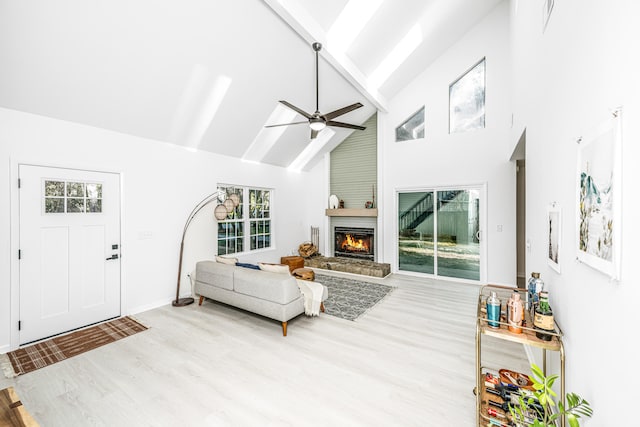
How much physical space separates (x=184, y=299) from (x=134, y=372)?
2.00 metres

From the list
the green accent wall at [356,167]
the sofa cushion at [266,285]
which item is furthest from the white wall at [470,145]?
the sofa cushion at [266,285]

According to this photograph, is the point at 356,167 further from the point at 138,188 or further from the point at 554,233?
the point at 554,233

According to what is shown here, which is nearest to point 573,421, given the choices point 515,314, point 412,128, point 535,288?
point 515,314

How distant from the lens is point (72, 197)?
349 centimetres

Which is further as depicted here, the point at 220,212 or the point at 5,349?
the point at 220,212

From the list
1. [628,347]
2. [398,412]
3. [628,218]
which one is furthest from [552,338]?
[398,412]

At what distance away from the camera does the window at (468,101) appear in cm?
536

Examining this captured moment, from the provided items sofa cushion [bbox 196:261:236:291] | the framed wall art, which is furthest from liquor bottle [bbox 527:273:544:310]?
sofa cushion [bbox 196:261:236:291]

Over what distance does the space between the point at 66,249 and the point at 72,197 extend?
2.22ft

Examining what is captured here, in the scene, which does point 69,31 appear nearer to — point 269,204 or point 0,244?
point 0,244

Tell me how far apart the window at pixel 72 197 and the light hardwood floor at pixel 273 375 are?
69.7 inches

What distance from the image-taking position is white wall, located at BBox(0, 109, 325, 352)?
3.00 meters

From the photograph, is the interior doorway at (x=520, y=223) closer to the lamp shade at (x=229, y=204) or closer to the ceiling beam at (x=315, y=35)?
the ceiling beam at (x=315, y=35)

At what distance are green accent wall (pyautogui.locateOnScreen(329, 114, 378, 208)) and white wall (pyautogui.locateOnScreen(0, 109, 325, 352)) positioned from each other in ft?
7.75
